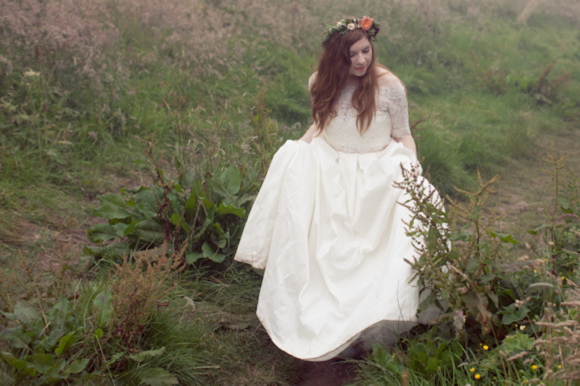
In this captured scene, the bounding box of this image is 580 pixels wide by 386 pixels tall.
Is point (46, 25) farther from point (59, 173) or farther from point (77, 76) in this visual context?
point (59, 173)

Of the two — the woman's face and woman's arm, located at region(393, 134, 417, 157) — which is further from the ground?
the woman's face

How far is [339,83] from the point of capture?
10.7ft

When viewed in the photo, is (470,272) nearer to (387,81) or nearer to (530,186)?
(387,81)

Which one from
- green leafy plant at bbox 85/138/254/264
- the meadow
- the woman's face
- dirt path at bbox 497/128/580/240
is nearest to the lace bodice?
the woman's face

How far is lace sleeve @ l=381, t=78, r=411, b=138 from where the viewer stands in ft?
10.5

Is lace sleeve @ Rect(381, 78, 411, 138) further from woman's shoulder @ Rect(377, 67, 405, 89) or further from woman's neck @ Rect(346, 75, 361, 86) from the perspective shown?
woman's neck @ Rect(346, 75, 361, 86)

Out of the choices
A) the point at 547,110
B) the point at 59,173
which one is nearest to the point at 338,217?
the point at 59,173

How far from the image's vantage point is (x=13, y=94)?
14.3 feet

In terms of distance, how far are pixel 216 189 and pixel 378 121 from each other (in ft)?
3.69

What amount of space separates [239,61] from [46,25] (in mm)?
2515

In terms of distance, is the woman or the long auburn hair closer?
the woman

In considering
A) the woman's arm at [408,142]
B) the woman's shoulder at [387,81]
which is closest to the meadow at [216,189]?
the woman's arm at [408,142]

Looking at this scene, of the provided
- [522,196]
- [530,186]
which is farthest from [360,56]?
[530,186]

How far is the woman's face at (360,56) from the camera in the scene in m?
3.13
